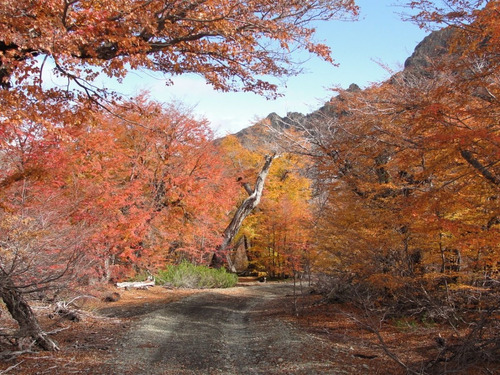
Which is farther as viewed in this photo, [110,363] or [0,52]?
[110,363]

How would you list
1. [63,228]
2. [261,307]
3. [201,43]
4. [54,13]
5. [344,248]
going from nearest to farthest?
1. [54,13]
2. [201,43]
3. [63,228]
4. [344,248]
5. [261,307]

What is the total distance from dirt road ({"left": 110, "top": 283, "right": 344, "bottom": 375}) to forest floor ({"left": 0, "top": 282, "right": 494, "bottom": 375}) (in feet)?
0.05

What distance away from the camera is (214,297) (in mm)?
13922

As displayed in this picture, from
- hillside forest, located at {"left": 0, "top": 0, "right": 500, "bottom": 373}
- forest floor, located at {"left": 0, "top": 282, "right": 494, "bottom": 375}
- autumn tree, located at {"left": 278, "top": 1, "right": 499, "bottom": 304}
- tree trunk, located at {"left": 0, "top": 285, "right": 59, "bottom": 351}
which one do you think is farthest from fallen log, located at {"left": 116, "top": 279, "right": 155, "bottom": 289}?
tree trunk, located at {"left": 0, "top": 285, "right": 59, "bottom": 351}

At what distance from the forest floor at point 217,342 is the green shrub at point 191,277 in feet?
15.2

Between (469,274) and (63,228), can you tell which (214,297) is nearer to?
(63,228)

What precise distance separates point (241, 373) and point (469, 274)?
4528 millimetres

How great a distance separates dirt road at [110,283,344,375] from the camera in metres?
6.05

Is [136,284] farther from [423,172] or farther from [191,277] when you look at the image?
[423,172]

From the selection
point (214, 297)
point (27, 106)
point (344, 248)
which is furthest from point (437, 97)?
point (214, 297)

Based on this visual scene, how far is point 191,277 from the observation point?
16891 millimetres

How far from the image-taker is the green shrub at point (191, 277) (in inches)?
639

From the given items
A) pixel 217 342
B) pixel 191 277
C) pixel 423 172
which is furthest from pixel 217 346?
pixel 191 277

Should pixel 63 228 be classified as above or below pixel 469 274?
above
